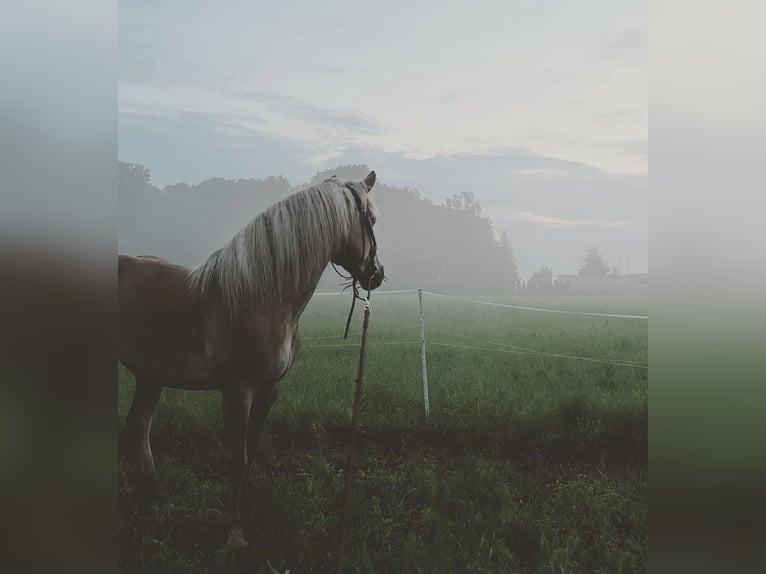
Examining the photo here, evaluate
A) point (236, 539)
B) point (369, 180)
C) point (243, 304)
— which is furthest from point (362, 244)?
point (236, 539)

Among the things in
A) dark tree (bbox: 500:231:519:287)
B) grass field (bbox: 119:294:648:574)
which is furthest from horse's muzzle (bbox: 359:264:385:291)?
dark tree (bbox: 500:231:519:287)

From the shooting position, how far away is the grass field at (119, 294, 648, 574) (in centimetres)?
341

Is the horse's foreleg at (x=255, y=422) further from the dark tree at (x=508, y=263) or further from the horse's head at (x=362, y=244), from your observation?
the dark tree at (x=508, y=263)

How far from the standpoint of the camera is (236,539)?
3.29m

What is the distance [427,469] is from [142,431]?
2.24 metres

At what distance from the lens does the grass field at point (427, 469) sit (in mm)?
3408

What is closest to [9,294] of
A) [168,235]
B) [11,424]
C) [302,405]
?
[11,424]

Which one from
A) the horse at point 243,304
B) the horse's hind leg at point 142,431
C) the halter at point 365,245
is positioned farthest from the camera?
the horse's hind leg at point 142,431

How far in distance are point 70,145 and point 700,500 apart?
66.7 inches

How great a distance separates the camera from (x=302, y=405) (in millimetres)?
5355

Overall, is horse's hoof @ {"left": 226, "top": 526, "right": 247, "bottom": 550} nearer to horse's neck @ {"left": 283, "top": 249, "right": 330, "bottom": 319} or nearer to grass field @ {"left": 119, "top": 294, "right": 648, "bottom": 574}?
grass field @ {"left": 119, "top": 294, "right": 648, "bottom": 574}

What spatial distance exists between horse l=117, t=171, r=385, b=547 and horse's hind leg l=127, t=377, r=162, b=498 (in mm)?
332

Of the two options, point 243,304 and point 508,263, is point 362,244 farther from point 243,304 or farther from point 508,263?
point 508,263

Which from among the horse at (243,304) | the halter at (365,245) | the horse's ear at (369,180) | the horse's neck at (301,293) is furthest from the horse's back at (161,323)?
the horse's ear at (369,180)
